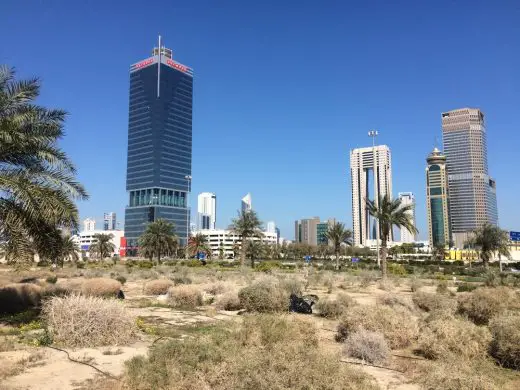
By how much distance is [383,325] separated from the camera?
1304 centimetres

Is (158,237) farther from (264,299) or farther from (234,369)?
(234,369)

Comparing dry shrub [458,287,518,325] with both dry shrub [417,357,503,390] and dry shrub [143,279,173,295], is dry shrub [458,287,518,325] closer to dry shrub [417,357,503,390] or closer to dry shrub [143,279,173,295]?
dry shrub [417,357,503,390]

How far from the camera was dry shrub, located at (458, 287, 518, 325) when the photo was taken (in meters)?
16.7

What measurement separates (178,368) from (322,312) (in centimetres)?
1180

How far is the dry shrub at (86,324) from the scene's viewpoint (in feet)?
39.8

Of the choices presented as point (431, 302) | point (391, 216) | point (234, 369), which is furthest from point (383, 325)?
point (391, 216)

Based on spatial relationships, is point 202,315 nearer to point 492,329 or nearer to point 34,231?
point 34,231

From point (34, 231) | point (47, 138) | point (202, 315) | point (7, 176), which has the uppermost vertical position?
point (47, 138)

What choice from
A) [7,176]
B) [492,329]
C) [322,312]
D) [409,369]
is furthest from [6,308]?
[492,329]

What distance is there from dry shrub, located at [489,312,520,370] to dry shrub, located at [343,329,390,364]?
268cm

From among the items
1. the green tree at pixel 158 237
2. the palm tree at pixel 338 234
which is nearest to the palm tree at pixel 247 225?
the palm tree at pixel 338 234

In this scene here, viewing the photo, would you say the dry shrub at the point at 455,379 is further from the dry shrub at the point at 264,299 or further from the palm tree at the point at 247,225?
the palm tree at the point at 247,225

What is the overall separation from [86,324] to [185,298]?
9501mm

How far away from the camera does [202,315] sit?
1845 cm
